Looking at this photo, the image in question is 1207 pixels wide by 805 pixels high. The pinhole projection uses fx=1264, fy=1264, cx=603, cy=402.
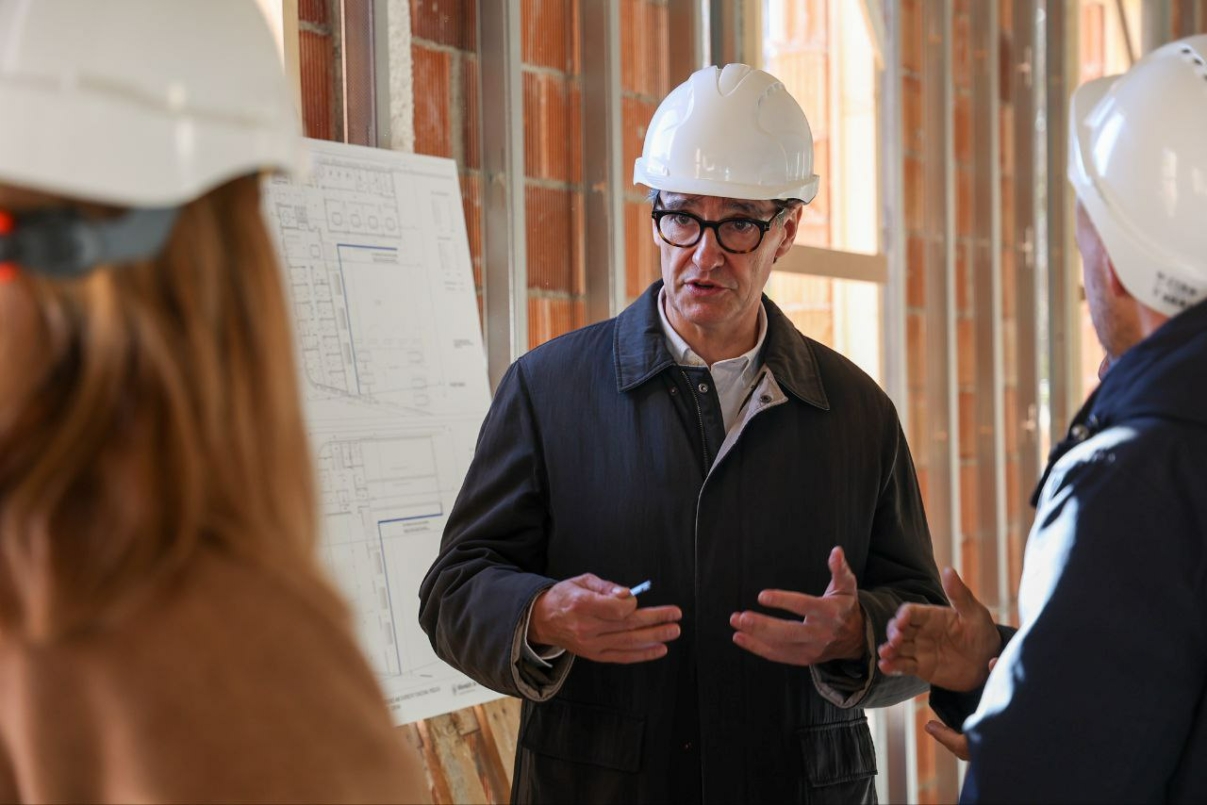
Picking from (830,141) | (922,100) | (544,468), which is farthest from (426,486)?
(922,100)

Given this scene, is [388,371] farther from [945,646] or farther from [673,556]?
[945,646]

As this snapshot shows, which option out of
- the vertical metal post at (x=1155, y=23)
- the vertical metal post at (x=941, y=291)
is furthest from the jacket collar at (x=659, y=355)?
the vertical metal post at (x=1155, y=23)

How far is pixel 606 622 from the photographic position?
175 centimetres

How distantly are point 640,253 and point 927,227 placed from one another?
1.77 metres

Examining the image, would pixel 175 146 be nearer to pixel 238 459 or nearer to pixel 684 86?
pixel 238 459

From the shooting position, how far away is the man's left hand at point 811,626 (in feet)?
5.83

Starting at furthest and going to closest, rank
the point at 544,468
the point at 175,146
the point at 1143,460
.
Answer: the point at 544,468 < the point at 1143,460 < the point at 175,146

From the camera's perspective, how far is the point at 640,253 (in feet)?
9.82

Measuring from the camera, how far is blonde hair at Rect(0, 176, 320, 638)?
76cm

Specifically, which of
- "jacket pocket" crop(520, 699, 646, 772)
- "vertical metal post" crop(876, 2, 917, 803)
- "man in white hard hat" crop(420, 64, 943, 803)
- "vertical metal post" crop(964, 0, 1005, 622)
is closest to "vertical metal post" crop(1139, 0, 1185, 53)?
"vertical metal post" crop(964, 0, 1005, 622)

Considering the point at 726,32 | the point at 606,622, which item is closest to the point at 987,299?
the point at 726,32

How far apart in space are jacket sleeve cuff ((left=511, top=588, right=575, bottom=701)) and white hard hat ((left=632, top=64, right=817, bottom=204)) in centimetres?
79

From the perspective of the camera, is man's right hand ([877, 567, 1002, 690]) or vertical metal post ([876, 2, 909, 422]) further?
vertical metal post ([876, 2, 909, 422])

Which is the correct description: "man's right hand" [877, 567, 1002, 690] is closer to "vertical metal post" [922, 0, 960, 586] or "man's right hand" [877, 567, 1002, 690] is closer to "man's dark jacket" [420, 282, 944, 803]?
"man's dark jacket" [420, 282, 944, 803]
